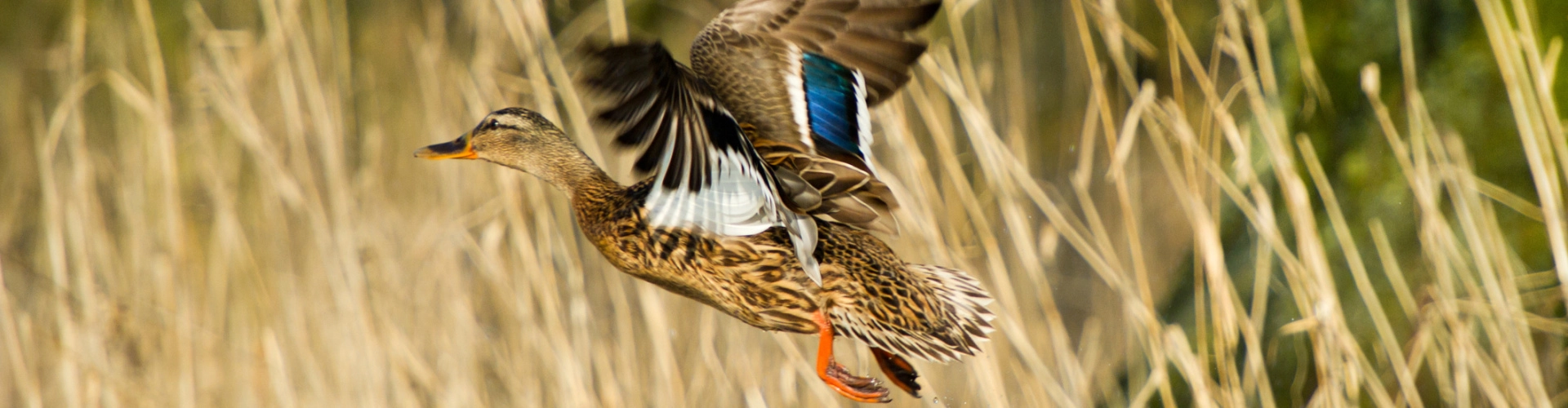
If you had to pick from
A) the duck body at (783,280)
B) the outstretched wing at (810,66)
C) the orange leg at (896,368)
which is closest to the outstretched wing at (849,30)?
the outstretched wing at (810,66)

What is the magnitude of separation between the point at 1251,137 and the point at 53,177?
2625 millimetres

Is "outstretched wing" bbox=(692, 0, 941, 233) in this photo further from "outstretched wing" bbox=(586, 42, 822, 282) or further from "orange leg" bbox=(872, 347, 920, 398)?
"orange leg" bbox=(872, 347, 920, 398)

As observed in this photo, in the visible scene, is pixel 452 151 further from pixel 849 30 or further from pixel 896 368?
pixel 896 368

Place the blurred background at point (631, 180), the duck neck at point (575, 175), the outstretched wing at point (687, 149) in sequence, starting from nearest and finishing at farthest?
the outstretched wing at point (687, 149), the duck neck at point (575, 175), the blurred background at point (631, 180)

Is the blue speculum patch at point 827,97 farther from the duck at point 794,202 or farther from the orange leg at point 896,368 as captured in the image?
the orange leg at point 896,368

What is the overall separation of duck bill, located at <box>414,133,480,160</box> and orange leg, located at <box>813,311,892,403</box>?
499 millimetres

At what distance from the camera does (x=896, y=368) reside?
56.1 inches

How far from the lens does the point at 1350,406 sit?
72.5 inches

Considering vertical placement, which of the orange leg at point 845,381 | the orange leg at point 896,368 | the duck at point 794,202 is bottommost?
the orange leg at point 896,368

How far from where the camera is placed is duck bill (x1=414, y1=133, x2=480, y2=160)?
129 cm

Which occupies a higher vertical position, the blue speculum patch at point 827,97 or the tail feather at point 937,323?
the blue speculum patch at point 827,97

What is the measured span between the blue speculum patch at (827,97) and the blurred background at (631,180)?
26 centimetres

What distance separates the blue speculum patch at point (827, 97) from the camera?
148 centimetres

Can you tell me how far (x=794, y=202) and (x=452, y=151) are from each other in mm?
450
